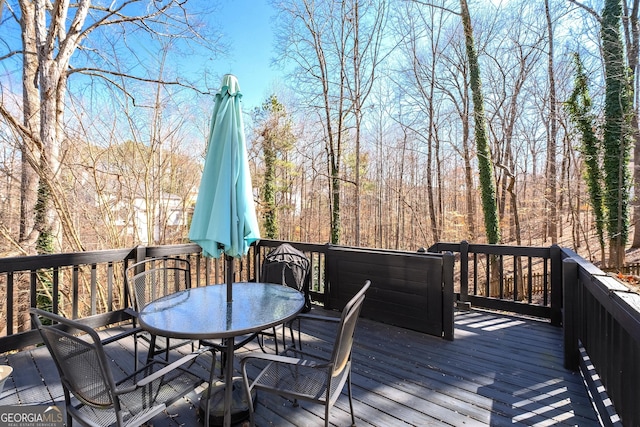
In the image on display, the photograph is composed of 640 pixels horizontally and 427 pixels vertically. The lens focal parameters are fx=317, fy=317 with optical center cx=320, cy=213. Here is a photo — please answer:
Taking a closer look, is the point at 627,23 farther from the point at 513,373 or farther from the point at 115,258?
the point at 115,258

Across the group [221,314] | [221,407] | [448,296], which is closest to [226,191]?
[221,314]

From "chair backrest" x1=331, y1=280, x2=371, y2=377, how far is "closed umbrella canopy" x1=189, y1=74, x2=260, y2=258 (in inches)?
34.8

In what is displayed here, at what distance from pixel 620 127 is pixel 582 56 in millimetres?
2435

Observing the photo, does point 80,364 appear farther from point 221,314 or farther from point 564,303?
point 564,303

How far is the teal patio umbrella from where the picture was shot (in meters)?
2.07

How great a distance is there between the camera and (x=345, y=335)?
1.72m

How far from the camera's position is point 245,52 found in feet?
29.7

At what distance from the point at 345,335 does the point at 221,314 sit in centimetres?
82

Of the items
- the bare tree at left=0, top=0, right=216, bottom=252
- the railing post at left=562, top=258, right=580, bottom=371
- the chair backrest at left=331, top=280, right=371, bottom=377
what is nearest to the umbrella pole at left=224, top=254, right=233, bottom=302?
the chair backrest at left=331, top=280, right=371, bottom=377

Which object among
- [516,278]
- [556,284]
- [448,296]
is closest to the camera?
[448,296]

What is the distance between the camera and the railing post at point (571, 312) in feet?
8.75

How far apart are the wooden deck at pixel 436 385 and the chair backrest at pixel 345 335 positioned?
0.58 meters

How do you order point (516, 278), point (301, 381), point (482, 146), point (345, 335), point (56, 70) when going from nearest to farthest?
point (345, 335)
point (301, 381)
point (516, 278)
point (56, 70)
point (482, 146)

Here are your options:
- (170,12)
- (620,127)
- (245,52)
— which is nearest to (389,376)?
(170,12)
